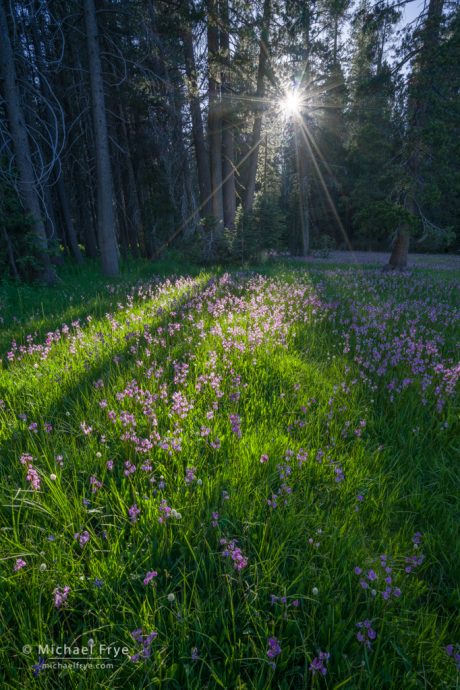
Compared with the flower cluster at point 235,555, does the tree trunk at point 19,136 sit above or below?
above

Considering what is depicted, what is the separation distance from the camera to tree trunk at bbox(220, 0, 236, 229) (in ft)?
45.9

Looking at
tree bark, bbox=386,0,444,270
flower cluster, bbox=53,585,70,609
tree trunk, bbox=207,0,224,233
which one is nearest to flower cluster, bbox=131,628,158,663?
flower cluster, bbox=53,585,70,609

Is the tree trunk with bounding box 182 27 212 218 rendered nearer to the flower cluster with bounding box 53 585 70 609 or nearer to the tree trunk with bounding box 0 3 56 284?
the tree trunk with bounding box 0 3 56 284

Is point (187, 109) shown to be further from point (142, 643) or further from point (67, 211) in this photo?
point (142, 643)

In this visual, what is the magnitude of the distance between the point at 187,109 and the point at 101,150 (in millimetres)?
8839

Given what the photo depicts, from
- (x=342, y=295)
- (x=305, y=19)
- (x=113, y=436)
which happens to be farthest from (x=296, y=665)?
(x=305, y=19)

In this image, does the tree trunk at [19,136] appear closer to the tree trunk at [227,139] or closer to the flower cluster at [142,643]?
the tree trunk at [227,139]

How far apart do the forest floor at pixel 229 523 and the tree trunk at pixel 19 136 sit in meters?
6.63

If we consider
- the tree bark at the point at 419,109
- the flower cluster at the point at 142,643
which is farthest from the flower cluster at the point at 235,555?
the tree bark at the point at 419,109

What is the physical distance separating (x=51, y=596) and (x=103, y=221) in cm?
1150

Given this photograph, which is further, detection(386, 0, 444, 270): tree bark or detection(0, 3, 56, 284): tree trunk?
detection(386, 0, 444, 270): tree bark

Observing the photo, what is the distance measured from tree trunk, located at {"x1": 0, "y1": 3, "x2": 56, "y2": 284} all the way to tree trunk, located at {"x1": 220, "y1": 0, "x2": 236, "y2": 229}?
319 inches

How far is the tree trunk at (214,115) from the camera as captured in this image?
13.4 m

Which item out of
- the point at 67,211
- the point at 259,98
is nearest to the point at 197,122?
the point at 259,98
